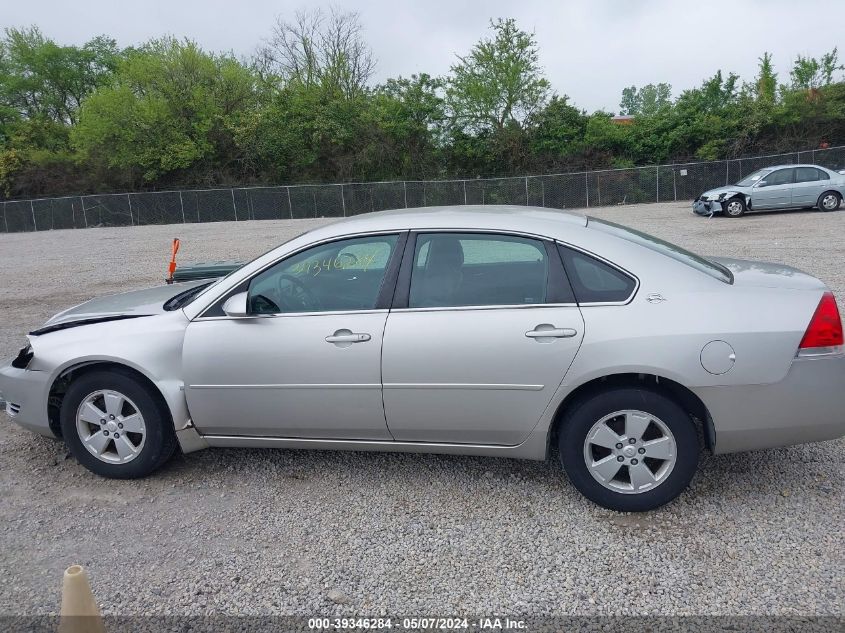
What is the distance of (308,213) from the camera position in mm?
32156

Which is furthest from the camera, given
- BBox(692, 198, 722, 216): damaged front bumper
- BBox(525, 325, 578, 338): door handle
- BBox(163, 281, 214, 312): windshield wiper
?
BBox(692, 198, 722, 216): damaged front bumper

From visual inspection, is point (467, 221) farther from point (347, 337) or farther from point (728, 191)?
point (728, 191)

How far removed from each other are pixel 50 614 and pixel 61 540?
2.15 feet

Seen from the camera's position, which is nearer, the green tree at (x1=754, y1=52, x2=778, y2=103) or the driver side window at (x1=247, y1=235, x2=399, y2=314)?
the driver side window at (x1=247, y1=235, x2=399, y2=314)

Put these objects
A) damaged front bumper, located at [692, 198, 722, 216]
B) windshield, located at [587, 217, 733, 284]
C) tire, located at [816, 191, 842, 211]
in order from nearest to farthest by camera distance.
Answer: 1. windshield, located at [587, 217, 733, 284]
2. tire, located at [816, 191, 842, 211]
3. damaged front bumper, located at [692, 198, 722, 216]

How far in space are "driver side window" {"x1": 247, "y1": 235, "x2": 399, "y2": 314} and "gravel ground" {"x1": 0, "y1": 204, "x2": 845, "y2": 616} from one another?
1.10 metres

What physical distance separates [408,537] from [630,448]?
48.9 inches

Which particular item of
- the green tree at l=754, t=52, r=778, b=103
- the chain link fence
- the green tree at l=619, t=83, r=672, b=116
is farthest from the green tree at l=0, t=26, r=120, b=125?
the green tree at l=619, t=83, r=672, b=116

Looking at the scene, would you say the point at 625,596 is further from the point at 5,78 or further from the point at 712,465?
the point at 5,78

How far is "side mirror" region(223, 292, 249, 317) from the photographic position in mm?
3680

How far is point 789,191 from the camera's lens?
20.0 metres

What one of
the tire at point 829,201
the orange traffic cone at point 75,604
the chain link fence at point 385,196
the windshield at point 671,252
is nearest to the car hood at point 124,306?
the orange traffic cone at point 75,604

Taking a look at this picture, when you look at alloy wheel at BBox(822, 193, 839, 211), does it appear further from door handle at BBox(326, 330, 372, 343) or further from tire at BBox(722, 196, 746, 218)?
door handle at BBox(326, 330, 372, 343)

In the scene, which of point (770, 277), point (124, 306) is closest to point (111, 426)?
point (124, 306)
